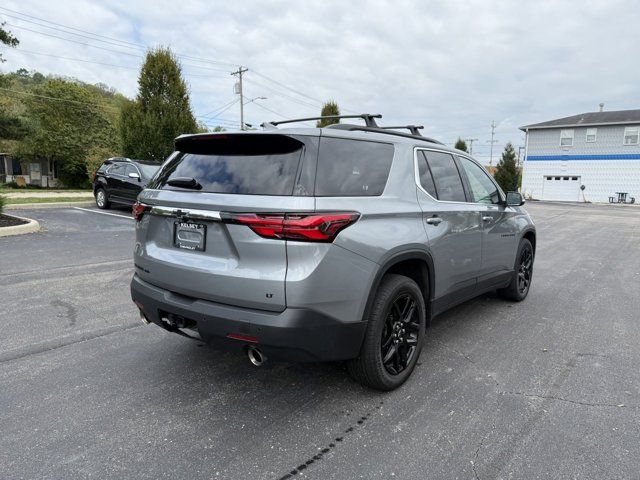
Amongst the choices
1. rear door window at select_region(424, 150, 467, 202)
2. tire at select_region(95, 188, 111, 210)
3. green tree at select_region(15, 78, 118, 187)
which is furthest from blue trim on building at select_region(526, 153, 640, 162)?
rear door window at select_region(424, 150, 467, 202)

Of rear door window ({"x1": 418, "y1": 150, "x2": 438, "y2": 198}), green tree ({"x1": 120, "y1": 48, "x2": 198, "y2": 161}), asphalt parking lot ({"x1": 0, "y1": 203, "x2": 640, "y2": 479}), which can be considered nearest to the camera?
asphalt parking lot ({"x1": 0, "y1": 203, "x2": 640, "y2": 479})

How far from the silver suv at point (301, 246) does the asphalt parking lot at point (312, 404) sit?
452 millimetres

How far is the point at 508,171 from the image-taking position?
3709 centimetres

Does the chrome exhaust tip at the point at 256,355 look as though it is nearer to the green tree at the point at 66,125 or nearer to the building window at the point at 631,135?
the green tree at the point at 66,125

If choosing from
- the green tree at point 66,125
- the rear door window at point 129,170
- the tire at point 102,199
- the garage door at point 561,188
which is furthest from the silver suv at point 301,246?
the garage door at point 561,188

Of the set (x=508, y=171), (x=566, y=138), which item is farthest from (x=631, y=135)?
(x=508, y=171)

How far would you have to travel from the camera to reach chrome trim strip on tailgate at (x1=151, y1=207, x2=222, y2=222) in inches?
109

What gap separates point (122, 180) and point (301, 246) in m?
12.4

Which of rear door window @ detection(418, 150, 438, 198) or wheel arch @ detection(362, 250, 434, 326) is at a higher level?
rear door window @ detection(418, 150, 438, 198)

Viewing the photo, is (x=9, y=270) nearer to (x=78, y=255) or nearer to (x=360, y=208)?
(x=78, y=255)

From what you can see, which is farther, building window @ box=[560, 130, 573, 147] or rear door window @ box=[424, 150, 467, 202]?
building window @ box=[560, 130, 573, 147]

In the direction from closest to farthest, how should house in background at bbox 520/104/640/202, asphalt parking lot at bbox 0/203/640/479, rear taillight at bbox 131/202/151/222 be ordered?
asphalt parking lot at bbox 0/203/640/479, rear taillight at bbox 131/202/151/222, house in background at bbox 520/104/640/202

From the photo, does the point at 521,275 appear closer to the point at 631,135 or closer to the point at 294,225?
the point at 294,225

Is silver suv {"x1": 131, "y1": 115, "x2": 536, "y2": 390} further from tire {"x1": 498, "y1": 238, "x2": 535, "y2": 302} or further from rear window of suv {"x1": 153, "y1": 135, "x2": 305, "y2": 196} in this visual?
tire {"x1": 498, "y1": 238, "x2": 535, "y2": 302}
